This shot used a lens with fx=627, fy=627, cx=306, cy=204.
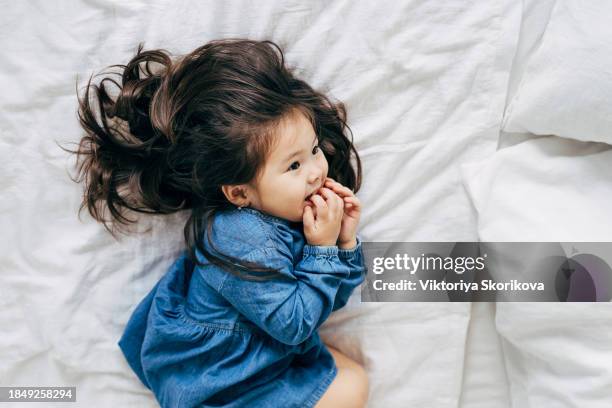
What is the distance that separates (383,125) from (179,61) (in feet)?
1.09

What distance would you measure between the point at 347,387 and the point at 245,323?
0.63 feet

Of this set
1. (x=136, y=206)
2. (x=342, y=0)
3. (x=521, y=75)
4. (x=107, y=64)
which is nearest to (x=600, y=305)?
(x=521, y=75)

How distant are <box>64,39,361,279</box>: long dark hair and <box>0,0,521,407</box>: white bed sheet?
4 centimetres

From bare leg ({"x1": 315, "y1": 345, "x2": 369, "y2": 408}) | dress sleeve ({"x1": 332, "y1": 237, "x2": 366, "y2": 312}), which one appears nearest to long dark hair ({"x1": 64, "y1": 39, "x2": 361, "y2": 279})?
dress sleeve ({"x1": 332, "y1": 237, "x2": 366, "y2": 312})

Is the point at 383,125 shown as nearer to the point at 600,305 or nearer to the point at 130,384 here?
the point at 600,305

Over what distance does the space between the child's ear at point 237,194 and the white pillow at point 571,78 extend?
443 millimetres

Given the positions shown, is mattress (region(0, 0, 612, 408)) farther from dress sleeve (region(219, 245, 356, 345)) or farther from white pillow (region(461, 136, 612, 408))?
dress sleeve (region(219, 245, 356, 345))

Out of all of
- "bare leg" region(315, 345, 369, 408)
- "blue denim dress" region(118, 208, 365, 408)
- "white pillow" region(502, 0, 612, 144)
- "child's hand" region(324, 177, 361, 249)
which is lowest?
"bare leg" region(315, 345, 369, 408)

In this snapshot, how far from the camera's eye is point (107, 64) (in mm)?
994

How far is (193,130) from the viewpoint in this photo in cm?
87

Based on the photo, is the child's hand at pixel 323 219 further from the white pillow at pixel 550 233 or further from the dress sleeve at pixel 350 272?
the white pillow at pixel 550 233

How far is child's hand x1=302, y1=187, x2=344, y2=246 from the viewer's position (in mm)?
889

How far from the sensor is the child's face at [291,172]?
856mm

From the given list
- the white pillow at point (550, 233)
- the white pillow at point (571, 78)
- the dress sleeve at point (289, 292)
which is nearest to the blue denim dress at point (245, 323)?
the dress sleeve at point (289, 292)
